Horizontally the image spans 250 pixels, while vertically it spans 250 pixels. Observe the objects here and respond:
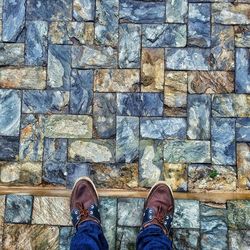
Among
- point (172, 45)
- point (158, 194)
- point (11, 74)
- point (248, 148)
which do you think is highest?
point (172, 45)

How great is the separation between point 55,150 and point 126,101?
394 millimetres

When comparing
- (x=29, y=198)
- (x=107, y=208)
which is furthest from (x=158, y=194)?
(x=29, y=198)

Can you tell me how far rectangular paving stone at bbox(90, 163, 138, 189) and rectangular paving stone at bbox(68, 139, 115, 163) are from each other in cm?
3

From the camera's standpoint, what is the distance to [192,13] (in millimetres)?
2396

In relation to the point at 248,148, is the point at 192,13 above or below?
above

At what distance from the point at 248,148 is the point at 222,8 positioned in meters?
0.66

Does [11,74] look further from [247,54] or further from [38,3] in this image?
[247,54]

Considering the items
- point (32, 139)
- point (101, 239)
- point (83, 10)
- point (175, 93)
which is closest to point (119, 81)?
point (175, 93)

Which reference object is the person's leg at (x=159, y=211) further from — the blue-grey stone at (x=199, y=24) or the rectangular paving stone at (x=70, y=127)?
the blue-grey stone at (x=199, y=24)

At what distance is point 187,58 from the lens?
7.82 feet

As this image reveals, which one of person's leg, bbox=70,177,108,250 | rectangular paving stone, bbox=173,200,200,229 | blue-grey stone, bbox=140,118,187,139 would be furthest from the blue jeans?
blue-grey stone, bbox=140,118,187,139

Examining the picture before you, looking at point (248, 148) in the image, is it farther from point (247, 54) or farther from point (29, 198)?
point (29, 198)

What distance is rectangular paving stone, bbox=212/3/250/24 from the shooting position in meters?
2.39

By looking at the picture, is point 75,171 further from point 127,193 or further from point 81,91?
point 81,91
